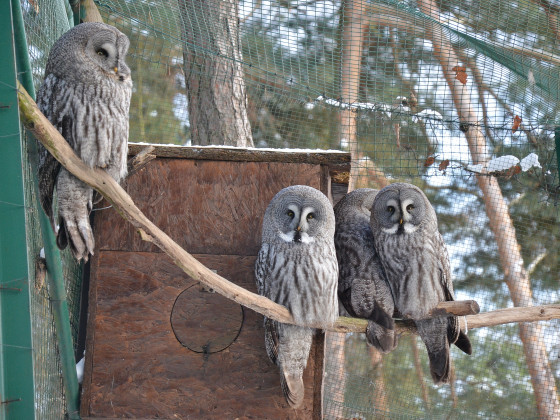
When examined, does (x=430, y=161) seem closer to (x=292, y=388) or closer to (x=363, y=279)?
(x=363, y=279)

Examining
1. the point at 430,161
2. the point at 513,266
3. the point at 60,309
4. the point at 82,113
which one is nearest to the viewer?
the point at 82,113

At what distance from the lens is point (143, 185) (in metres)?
3.28

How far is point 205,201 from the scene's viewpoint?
129 inches

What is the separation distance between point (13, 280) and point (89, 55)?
1.00 meters

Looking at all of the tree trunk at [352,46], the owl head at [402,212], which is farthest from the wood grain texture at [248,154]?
the tree trunk at [352,46]

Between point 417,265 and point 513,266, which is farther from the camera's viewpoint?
point 513,266

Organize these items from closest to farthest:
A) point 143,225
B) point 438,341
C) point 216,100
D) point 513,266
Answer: point 143,225 < point 438,341 < point 216,100 < point 513,266

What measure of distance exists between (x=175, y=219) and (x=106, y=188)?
2.41 feet

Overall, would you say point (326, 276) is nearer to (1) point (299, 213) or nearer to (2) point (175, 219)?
(1) point (299, 213)

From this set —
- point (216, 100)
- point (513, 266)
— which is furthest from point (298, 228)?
point (513, 266)

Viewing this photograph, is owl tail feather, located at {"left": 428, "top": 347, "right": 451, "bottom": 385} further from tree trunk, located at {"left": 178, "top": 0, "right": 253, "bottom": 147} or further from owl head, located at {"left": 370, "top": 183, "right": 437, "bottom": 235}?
tree trunk, located at {"left": 178, "top": 0, "right": 253, "bottom": 147}

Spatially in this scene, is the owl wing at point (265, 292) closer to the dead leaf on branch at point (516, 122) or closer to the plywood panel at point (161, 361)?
the plywood panel at point (161, 361)

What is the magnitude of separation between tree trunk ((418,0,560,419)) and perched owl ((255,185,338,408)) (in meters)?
2.59

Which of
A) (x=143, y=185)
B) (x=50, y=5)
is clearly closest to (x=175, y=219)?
(x=143, y=185)
